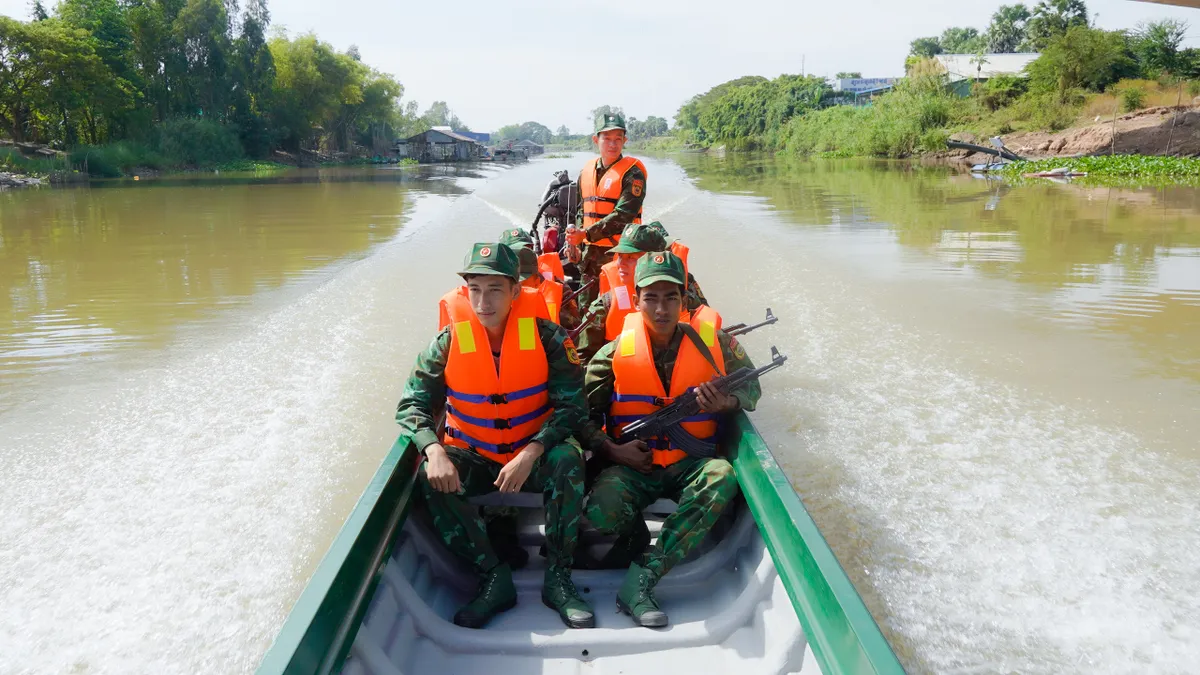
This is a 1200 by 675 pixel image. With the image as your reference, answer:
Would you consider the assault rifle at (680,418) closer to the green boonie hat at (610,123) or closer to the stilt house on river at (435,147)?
the green boonie hat at (610,123)

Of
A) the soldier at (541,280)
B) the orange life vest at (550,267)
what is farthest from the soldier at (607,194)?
the soldier at (541,280)

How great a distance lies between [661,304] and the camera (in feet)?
9.43

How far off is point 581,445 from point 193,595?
164cm

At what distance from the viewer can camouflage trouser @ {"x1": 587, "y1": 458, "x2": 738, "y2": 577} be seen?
2.61 m

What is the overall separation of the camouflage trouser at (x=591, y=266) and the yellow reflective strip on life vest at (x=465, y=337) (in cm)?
295

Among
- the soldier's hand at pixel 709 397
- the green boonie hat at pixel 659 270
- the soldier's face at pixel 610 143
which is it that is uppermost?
the soldier's face at pixel 610 143

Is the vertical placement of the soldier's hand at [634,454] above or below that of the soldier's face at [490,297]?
below

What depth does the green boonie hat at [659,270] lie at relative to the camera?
9.22 ft

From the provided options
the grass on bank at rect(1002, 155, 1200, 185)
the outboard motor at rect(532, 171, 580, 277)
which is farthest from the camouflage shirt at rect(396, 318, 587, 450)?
the grass on bank at rect(1002, 155, 1200, 185)

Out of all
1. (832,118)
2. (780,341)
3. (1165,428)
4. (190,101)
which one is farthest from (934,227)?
(190,101)

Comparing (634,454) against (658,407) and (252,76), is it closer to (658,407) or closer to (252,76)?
(658,407)

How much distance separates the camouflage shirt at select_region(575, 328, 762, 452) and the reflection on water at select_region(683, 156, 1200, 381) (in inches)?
167

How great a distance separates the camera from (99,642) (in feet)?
9.18

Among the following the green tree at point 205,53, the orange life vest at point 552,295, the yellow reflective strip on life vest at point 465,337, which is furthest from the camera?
the green tree at point 205,53
